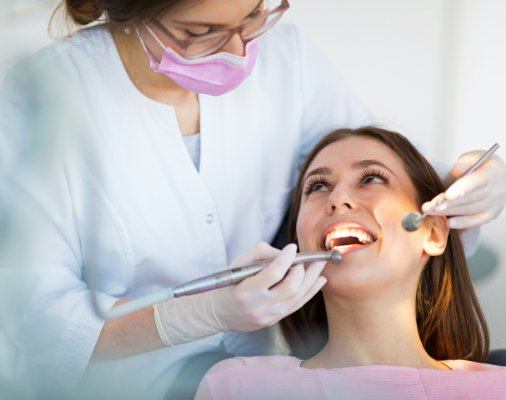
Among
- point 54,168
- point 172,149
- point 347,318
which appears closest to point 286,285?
point 347,318

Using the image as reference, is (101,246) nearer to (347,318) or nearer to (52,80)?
(52,80)

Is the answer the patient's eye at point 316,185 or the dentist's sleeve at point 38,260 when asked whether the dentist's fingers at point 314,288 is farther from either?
the dentist's sleeve at point 38,260

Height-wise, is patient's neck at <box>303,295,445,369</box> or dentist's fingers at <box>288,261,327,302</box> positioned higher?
dentist's fingers at <box>288,261,327,302</box>

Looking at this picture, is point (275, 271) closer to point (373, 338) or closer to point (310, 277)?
point (310, 277)

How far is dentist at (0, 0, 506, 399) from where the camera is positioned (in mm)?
1490

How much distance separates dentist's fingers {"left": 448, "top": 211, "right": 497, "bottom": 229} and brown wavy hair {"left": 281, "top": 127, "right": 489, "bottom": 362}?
119 mm

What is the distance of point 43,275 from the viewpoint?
1540 mm

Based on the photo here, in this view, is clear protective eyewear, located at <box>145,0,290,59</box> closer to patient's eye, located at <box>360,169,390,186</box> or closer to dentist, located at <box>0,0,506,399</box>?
dentist, located at <box>0,0,506,399</box>

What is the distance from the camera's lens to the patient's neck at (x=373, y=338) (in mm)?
1615

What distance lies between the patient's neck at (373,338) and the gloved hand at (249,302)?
0.53 feet

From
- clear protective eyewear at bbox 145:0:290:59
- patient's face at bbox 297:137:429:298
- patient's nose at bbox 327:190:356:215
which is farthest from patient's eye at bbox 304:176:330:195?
clear protective eyewear at bbox 145:0:290:59

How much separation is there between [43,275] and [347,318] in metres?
0.63

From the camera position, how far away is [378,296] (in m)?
1.63

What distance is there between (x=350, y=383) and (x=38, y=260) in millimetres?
669
